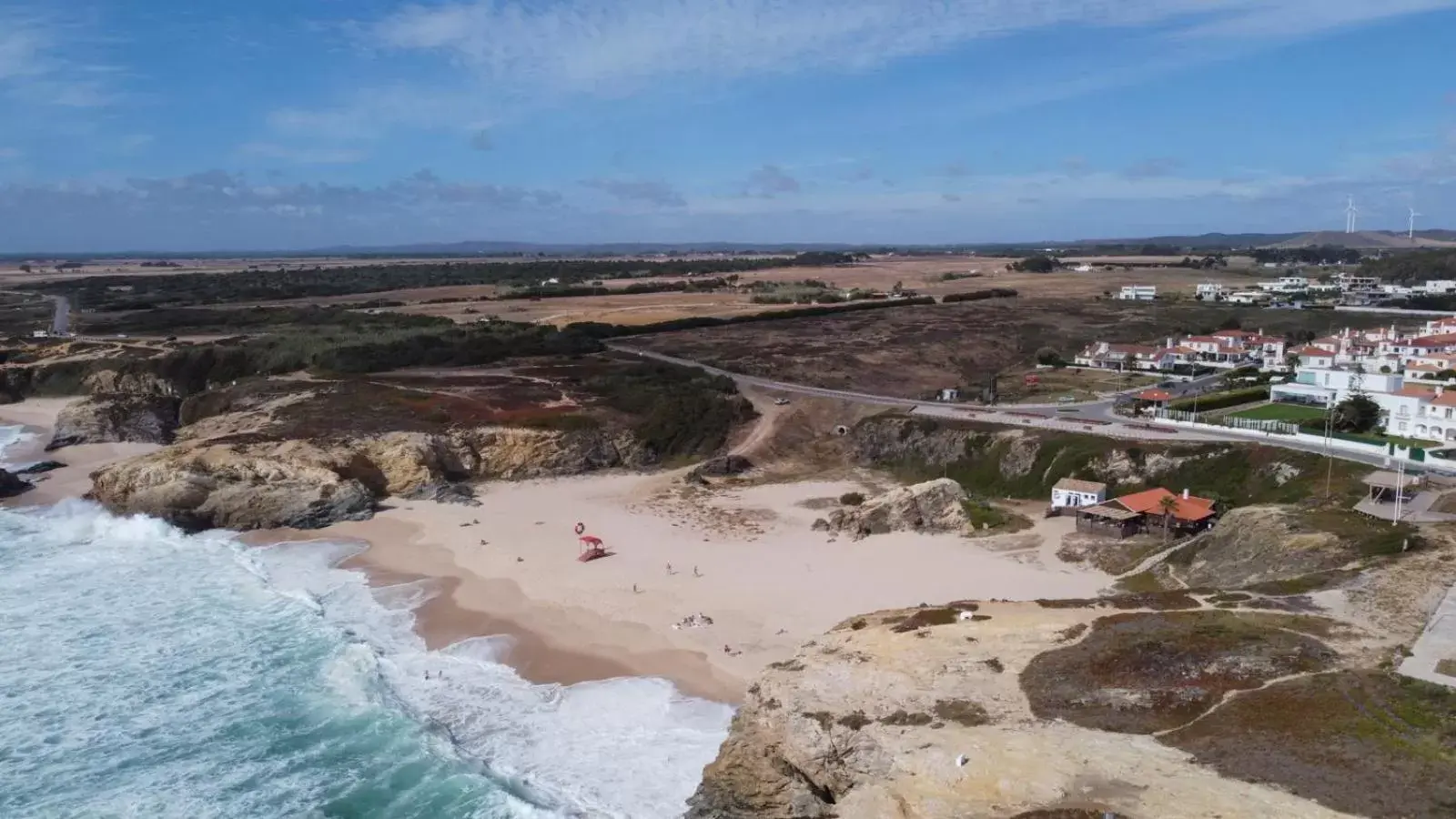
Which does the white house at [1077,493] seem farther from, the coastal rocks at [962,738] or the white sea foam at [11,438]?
the white sea foam at [11,438]

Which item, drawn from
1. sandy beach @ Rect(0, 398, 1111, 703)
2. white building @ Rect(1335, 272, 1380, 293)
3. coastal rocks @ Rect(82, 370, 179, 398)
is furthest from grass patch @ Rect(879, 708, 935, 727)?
white building @ Rect(1335, 272, 1380, 293)

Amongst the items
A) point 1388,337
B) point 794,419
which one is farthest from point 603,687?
point 1388,337

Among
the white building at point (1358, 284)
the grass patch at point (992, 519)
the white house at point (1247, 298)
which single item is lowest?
the grass patch at point (992, 519)

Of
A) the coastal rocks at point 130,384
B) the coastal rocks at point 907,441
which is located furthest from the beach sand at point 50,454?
the coastal rocks at point 907,441

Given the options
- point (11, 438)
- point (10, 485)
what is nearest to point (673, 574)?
point (10, 485)

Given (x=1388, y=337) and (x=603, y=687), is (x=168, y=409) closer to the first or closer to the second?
(x=603, y=687)

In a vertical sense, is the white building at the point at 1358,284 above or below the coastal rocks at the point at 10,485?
above
